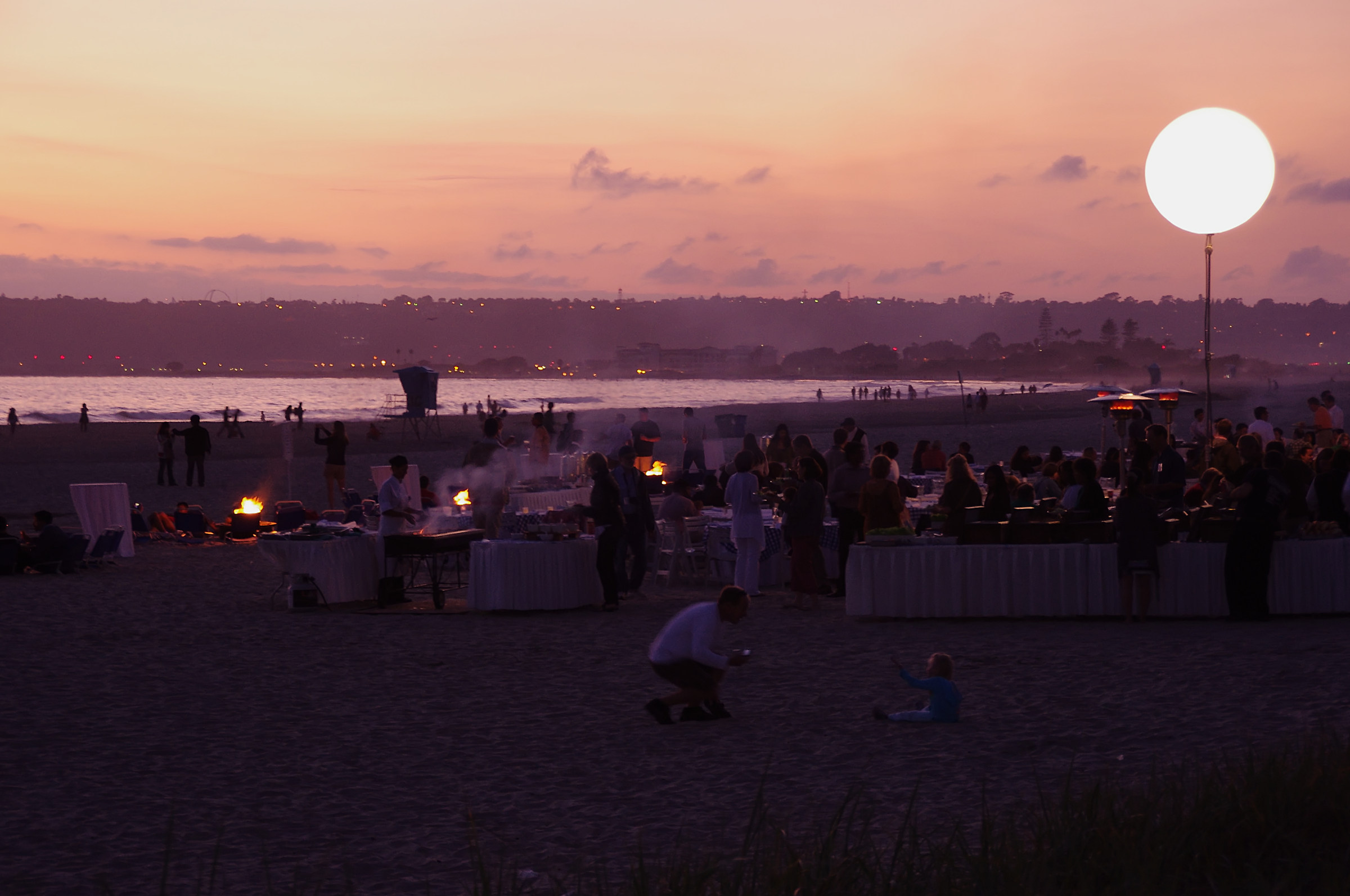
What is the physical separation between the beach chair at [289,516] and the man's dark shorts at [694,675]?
11.5 metres

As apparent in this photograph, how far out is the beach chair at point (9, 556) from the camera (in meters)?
14.9

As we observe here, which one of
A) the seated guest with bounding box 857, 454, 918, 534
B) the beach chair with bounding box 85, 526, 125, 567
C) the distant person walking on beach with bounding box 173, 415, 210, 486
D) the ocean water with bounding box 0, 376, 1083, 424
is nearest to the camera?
the seated guest with bounding box 857, 454, 918, 534

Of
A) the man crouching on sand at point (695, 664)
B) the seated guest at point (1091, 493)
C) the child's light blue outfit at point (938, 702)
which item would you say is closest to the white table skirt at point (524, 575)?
the man crouching on sand at point (695, 664)

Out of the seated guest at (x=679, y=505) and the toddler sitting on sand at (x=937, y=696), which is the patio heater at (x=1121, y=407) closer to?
the seated guest at (x=679, y=505)

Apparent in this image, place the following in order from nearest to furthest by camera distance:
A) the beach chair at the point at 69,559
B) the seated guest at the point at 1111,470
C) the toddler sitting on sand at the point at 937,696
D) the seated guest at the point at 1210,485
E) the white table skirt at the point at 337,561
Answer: the toddler sitting on sand at the point at 937,696, the white table skirt at the point at 337,561, the seated guest at the point at 1210,485, the beach chair at the point at 69,559, the seated guest at the point at 1111,470

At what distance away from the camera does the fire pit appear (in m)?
19.1

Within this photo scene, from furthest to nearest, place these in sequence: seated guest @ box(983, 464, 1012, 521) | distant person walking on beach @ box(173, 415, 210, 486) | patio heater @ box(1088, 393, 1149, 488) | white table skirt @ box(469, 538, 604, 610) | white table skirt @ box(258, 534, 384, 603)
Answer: distant person walking on beach @ box(173, 415, 210, 486)
patio heater @ box(1088, 393, 1149, 488)
white table skirt @ box(258, 534, 384, 603)
white table skirt @ box(469, 538, 604, 610)
seated guest @ box(983, 464, 1012, 521)

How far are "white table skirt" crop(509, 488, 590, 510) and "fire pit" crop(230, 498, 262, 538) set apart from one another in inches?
177

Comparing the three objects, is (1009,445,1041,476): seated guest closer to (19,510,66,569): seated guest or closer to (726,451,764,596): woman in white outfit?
(726,451,764,596): woman in white outfit

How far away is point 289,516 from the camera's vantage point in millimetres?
18188

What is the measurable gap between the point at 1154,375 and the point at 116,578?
4774cm

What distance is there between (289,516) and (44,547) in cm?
364

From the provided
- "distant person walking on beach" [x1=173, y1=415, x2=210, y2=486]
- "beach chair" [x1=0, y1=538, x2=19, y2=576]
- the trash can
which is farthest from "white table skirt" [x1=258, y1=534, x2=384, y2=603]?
the trash can

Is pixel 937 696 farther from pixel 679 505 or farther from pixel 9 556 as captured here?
pixel 9 556
